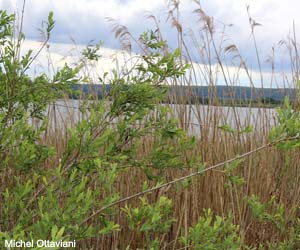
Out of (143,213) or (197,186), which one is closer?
(143,213)

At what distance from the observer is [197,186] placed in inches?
109

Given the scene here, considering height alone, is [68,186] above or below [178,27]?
below

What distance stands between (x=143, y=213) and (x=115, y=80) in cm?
56

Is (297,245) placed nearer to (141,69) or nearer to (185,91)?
(185,91)

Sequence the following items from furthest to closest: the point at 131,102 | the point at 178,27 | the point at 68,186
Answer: the point at 178,27, the point at 131,102, the point at 68,186

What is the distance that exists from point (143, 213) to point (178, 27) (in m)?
1.81

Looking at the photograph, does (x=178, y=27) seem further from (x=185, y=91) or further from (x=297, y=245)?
(x=297, y=245)

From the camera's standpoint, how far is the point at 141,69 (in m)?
2.09

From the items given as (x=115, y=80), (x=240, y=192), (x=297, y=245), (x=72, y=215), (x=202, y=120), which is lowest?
(x=297, y=245)

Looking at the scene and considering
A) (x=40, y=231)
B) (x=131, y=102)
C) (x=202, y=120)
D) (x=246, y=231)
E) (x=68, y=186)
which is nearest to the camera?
(x=40, y=231)

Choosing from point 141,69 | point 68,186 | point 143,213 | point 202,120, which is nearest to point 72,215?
point 68,186

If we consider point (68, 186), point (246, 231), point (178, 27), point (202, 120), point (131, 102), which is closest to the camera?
point (68, 186)

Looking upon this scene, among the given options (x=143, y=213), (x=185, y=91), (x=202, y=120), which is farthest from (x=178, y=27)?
(x=143, y=213)

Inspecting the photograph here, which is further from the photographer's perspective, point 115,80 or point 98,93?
point 98,93
